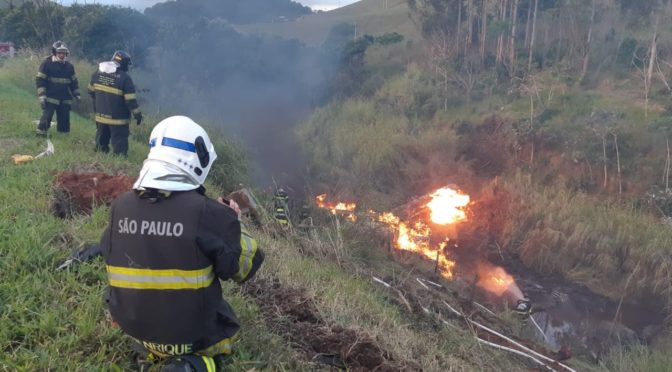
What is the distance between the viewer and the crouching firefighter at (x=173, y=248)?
2.48 meters

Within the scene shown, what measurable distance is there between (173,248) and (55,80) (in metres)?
8.11

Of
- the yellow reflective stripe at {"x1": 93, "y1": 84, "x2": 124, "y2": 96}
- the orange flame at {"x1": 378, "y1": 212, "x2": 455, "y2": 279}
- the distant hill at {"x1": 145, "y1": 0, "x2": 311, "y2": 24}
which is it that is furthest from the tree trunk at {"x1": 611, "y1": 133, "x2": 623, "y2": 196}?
the distant hill at {"x1": 145, "y1": 0, "x2": 311, "y2": 24}

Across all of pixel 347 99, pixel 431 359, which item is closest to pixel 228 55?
pixel 347 99

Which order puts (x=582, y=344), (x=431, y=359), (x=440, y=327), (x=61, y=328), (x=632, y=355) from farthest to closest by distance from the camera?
1. (x=582, y=344)
2. (x=632, y=355)
3. (x=440, y=327)
4. (x=431, y=359)
5. (x=61, y=328)

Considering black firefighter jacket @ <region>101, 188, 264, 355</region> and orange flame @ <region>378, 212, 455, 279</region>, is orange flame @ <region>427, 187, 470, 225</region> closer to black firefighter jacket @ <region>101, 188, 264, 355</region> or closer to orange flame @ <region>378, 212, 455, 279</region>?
orange flame @ <region>378, 212, 455, 279</region>

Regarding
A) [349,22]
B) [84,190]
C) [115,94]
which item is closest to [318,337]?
[84,190]

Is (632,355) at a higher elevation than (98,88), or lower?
lower

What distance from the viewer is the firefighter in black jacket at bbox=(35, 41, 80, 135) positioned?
888 centimetres

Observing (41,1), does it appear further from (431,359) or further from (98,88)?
(431,359)

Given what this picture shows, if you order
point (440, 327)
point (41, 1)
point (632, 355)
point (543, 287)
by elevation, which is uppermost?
point (41, 1)

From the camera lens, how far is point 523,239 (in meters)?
12.3

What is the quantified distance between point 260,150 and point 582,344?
1400cm

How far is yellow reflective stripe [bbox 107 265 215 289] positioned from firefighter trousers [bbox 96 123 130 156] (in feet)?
20.7

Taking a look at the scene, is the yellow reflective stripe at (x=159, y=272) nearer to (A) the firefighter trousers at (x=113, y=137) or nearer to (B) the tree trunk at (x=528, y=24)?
(A) the firefighter trousers at (x=113, y=137)
